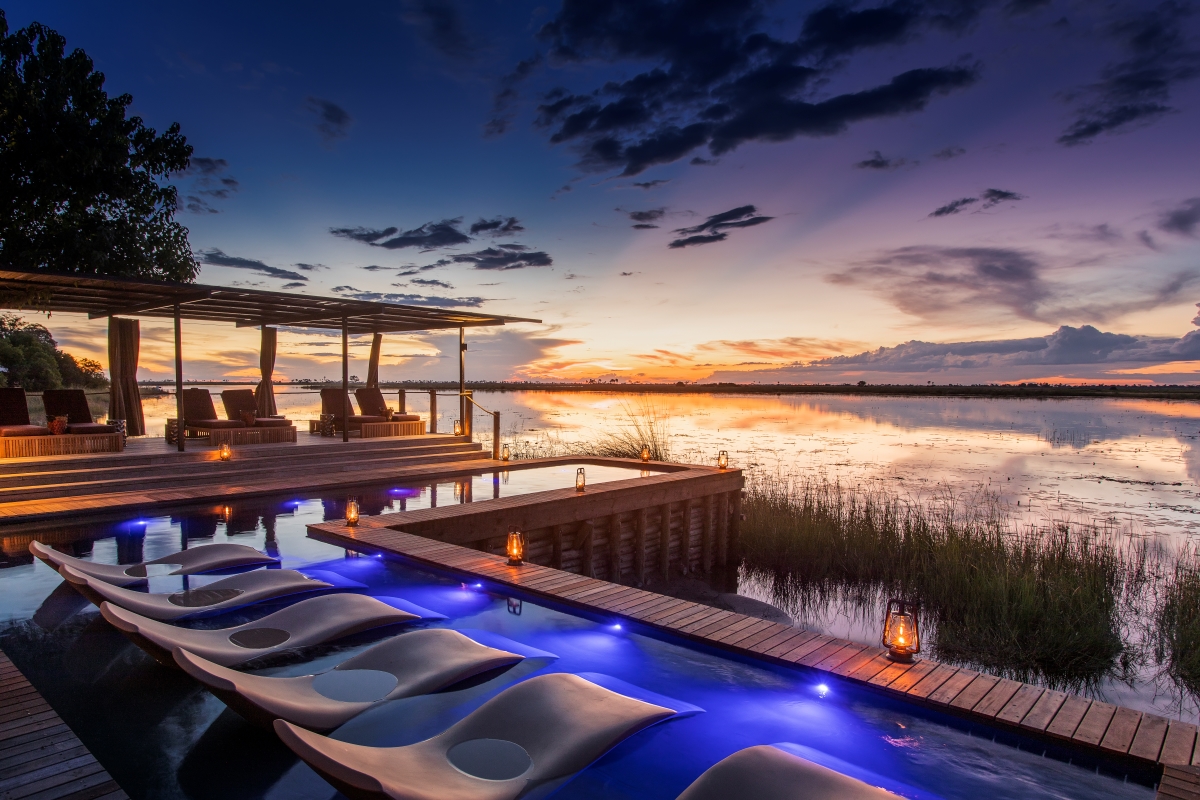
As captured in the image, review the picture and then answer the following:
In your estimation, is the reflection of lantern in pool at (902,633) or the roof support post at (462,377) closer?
the reflection of lantern in pool at (902,633)

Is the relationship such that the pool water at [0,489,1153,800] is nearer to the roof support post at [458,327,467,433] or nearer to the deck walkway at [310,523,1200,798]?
the deck walkway at [310,523,1200,798]

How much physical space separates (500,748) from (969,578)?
6.21m

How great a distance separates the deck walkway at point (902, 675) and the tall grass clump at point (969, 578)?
9.64ft

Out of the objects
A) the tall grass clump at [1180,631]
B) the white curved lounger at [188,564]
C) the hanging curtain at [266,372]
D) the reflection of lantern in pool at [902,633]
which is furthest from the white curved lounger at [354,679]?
the hanging curtain at [266,372]

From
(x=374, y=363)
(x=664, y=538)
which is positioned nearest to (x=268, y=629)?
(x=664, y=538)

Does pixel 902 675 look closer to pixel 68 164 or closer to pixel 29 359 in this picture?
pixel 68 164

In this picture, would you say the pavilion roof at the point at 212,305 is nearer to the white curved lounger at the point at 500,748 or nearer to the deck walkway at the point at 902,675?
the deck walkway at the point at 902,675

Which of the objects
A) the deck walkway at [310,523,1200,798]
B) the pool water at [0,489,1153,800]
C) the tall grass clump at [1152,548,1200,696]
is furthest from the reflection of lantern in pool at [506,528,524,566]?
the tall grass clump at [1152,548,1200,696]

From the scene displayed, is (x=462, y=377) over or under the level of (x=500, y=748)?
over

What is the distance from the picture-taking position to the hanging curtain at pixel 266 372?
527 inches

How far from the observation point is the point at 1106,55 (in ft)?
34.4

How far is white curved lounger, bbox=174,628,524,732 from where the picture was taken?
2.54 m

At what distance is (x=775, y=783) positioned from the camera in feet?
7.31

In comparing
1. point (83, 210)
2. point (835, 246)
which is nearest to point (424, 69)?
point (83, 210)
